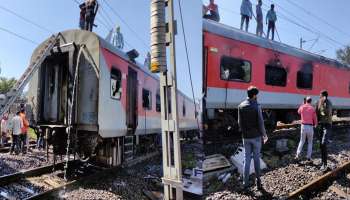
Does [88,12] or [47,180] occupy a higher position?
[88,12]

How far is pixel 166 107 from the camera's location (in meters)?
3.07

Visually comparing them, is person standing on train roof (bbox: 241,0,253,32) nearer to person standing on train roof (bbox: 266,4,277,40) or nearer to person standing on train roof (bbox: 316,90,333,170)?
person standing on train roof (bbox: 266,4,277,40)

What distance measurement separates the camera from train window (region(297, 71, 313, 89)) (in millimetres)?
7503

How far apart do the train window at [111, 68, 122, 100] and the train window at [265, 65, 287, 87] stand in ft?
8.67

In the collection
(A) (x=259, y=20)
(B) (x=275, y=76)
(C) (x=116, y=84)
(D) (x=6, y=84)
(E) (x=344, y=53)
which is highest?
→ (D) (x=6, y=84)

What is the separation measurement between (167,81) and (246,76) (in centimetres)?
323

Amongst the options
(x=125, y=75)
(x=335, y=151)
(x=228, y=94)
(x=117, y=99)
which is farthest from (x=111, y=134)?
(x=335, y=151)

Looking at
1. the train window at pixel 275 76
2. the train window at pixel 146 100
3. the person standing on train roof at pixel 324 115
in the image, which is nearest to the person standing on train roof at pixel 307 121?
the person standing on train roof at pixel 324 115

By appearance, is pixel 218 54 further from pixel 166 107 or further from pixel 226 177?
pixel 166 107

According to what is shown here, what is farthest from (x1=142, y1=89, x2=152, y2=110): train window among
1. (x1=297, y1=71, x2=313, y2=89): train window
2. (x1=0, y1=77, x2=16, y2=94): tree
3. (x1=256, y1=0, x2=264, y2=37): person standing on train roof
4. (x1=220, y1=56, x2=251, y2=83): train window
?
(x1=0, y1=77, x2=16, y2=94): tree

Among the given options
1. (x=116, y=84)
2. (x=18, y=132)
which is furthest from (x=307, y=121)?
(x=18, y=132)

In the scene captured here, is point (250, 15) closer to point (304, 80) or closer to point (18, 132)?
point (304, 80)

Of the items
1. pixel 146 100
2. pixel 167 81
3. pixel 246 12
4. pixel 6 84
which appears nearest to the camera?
pixel 167 81

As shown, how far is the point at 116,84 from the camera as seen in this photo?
6.11m
